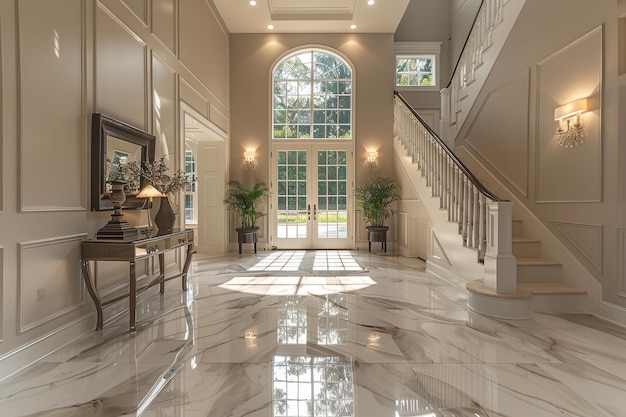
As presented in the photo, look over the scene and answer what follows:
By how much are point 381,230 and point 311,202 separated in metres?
1.79

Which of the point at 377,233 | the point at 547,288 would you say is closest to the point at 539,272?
the point at 547,288

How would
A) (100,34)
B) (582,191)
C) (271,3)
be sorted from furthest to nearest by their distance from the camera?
(271,3) → (582,191) → (100,34)

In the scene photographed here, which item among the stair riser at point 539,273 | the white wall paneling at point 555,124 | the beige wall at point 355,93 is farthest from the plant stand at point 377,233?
the stair riser at point 539,273

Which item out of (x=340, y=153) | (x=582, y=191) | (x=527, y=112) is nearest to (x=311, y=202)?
(x=340, y=153)

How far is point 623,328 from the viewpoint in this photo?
3162 millimetres

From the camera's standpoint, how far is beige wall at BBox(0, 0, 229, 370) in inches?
89.3

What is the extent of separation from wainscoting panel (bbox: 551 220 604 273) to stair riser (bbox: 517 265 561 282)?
345 millimetres

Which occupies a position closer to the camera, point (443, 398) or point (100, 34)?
point (443, 398)

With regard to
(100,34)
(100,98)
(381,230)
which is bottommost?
(381,230)

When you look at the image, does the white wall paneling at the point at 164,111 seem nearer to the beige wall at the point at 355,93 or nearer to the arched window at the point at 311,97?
the beige wall at the point at 355,93

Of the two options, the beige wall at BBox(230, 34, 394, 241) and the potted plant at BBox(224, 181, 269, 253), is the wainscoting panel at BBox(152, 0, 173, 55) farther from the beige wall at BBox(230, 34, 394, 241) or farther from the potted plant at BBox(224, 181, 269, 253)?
the potted plant at BBox(224, 181, 269, 253)

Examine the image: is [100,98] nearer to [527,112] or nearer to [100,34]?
[100,34]

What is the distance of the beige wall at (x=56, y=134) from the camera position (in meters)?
2.27

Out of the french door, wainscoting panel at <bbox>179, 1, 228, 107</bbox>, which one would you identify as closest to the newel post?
the french door
